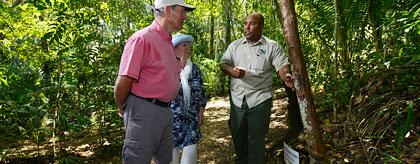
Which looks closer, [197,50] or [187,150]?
[187,150]

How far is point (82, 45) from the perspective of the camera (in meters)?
5.05

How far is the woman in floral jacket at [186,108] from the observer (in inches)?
149

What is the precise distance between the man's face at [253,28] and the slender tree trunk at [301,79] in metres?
0.99

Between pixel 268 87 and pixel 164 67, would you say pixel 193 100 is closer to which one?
pixel 268 87

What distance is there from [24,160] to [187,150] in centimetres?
334

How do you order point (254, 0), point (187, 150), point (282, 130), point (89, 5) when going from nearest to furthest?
point (187, 150)
point (89, 5)
point (282, 130)
point (254, 0)

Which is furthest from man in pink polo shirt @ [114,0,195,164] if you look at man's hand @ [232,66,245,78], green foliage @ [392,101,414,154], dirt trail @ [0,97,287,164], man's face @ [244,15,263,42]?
dirt trail @ [0,97,287,164]

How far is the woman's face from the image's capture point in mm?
3844

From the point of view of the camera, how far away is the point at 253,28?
4.05 metres

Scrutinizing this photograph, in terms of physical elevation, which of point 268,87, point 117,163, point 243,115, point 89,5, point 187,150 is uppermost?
point 89,5

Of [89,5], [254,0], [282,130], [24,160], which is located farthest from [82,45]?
[254,0]

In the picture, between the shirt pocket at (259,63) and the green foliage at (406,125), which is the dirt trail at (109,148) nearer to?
the shirt pocket at (259,63)

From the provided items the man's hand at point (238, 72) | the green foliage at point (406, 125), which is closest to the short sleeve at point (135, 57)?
the man's hand at point (238, 72)

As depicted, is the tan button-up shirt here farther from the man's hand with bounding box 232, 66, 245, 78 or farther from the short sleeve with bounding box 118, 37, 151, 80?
the short sleeve with bounding box 118, 37, 151, 80
